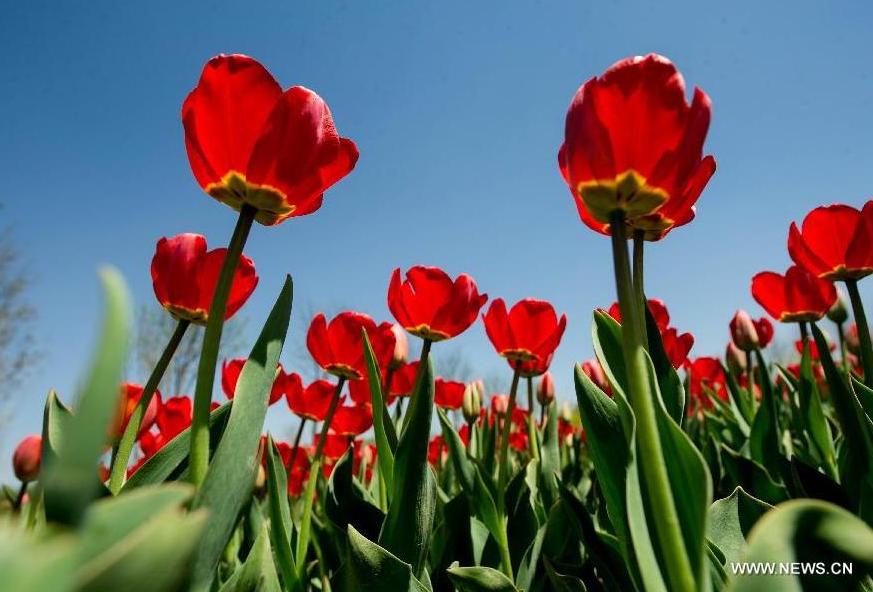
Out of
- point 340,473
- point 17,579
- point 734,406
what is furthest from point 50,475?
point 734,406

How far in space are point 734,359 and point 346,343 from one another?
5.65ft

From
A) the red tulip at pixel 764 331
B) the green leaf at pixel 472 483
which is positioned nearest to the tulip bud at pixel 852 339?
the red tulip at pixel 764 331

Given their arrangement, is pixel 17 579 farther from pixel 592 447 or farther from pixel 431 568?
pixel 431 568

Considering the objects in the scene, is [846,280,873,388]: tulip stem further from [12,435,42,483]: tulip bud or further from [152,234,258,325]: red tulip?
[12,435,42,483]: tulip bud

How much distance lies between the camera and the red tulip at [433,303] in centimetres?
137

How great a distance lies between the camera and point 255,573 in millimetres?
700

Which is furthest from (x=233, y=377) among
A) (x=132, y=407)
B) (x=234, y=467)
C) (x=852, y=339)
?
(x=852, y=339)

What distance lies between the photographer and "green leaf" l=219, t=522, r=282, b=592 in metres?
0.70

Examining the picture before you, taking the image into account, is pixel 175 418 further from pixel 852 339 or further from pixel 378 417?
pixel 852 339

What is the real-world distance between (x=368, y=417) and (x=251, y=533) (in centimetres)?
68

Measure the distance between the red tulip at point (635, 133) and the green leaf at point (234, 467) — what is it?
0.40 meters

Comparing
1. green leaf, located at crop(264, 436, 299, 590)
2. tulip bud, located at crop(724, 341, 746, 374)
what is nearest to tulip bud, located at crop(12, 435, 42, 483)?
green leaf, located at crop(264, 436, 299, 590)

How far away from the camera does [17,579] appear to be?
239 millimetres

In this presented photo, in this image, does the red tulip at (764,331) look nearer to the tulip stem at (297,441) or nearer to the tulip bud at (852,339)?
the tulip bud at (852,339)
